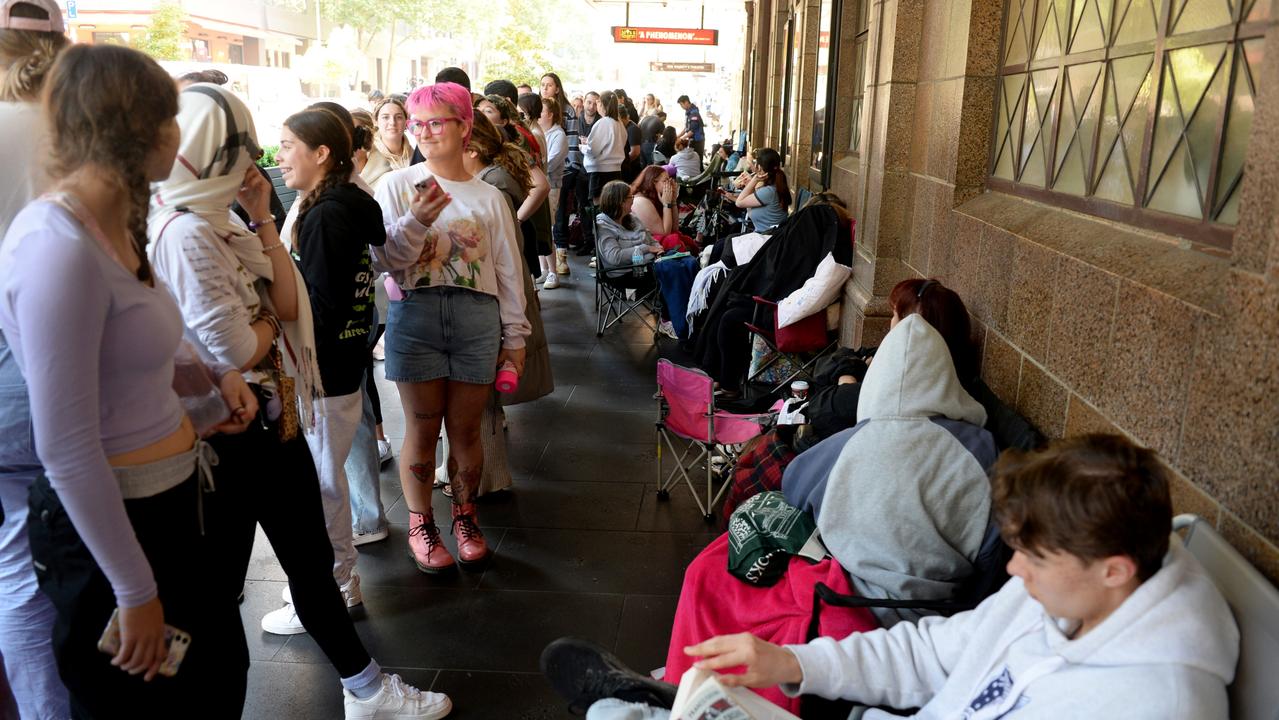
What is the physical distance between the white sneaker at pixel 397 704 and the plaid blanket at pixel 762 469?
4.13 feet

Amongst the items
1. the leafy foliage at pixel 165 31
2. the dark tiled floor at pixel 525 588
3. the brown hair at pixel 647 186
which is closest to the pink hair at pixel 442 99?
the dark tiled floor at pixel 525 588

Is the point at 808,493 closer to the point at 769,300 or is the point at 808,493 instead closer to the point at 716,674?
the point at 716,674

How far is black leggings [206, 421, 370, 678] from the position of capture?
189 cm

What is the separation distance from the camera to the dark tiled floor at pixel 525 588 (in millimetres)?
→ 2828

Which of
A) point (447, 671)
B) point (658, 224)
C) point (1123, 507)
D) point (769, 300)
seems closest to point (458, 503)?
point (447, 671)

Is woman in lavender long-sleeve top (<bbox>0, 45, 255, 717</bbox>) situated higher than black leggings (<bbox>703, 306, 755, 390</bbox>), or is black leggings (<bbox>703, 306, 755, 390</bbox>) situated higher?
woman in lavender long-sleeve top (<bbox>0, 45, 255, 717</bbox>)

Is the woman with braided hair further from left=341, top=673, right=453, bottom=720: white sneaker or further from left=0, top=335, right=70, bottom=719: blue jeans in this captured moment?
left=341, top=673, right=453, bottom=720: white sneaker

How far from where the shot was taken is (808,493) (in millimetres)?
2541

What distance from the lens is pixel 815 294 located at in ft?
16.4

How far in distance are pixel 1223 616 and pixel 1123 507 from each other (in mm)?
228

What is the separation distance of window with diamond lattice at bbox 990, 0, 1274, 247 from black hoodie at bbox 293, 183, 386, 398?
2149 mm

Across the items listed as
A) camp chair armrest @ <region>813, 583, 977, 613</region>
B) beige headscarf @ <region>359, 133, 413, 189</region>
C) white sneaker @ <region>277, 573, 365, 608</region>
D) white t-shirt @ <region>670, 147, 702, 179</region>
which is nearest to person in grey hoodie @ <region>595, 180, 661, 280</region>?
beige headscarf @ <region>359, 133, 413, 189</region>

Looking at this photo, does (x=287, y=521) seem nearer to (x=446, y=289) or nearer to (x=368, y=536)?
(x=446, y=289)

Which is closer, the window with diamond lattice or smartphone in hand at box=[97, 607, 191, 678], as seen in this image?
smartphone in hand at box=[97, 607, 191, 678]
